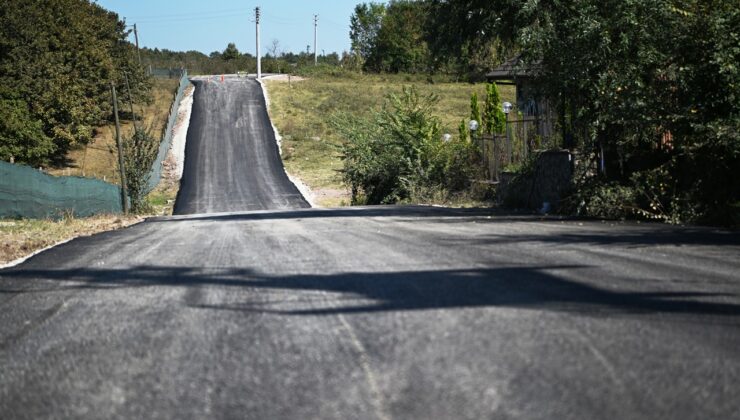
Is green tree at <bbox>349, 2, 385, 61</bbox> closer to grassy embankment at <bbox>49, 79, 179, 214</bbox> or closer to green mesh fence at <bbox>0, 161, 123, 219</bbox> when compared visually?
grassy embankment at <bbox>49, 79, 179, 214</bbox>

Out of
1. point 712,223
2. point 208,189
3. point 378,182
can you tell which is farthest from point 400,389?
point 208,189

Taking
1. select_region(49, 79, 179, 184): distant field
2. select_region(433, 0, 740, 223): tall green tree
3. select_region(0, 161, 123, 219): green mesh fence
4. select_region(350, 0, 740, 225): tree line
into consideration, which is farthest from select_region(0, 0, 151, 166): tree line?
select_region(433, 0, 740, 223): tall green tree

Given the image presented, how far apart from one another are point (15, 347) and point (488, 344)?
11.1 ft

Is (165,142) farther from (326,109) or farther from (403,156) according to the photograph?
(403,156)

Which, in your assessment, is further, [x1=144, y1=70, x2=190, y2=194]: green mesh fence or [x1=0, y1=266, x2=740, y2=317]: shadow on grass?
[x1=144, y1=70, x2=190, y2=194]: green mesh fence

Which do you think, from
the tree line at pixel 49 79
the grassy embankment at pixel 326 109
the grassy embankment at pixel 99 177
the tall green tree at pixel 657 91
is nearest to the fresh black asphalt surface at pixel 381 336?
the grassy embankment at pixel 99 177

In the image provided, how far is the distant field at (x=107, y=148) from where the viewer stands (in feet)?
199

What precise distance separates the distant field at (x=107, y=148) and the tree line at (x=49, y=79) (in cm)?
137

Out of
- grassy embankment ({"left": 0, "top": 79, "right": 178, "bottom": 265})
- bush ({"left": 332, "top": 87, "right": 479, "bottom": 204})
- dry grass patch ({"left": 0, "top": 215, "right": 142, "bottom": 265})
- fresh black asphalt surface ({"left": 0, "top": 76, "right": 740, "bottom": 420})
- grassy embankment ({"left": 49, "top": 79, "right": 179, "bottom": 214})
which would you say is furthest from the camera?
grassy embankment ({"left": 49, "top": 79, "right": 179, "bottom": 214})

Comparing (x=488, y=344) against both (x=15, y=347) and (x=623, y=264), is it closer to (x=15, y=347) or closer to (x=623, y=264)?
(x=15, y=347)

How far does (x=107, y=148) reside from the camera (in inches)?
2633

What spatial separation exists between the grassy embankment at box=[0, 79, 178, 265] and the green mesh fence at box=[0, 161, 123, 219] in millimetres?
1325

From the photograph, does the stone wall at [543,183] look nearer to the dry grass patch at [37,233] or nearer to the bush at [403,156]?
the bush at [403,156]

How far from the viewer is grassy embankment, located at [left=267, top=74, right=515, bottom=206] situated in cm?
5569
